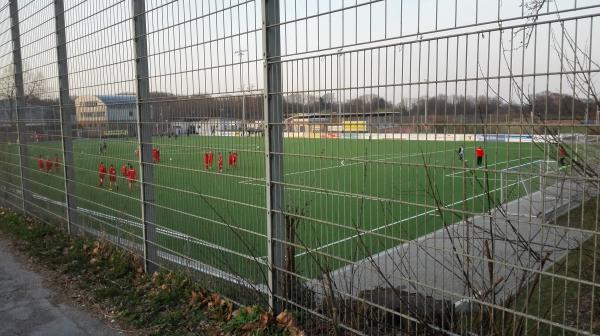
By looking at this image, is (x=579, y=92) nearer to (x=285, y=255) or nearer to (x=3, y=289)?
(x=285, y=255)

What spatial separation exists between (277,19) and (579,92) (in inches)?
81.4

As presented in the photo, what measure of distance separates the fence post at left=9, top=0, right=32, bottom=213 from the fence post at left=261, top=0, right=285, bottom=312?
21.6 feet

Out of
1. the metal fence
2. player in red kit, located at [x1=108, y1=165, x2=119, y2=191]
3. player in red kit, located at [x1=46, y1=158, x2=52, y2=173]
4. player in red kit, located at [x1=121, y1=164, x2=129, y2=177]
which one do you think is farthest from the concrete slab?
player in red kit, located at [x1=46, y1=158, x2=52, y2=173]

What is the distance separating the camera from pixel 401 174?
303 cm

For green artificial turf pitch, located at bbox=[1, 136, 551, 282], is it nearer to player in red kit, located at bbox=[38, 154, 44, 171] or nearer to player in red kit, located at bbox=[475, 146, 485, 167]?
player in red kit, located at bbox=[475, 146, 485, 167]

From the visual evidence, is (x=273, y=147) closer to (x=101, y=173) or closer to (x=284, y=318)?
(x=284, y=318)

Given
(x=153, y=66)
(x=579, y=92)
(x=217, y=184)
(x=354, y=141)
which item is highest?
(x=153, y=66)

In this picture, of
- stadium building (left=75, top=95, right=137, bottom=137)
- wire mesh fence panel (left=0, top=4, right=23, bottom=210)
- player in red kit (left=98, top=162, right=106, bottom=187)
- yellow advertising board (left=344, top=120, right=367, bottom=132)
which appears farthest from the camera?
wire mesh fence panel (left=0, top=4, right=23, bottom=210)

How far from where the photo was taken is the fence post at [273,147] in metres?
3.61

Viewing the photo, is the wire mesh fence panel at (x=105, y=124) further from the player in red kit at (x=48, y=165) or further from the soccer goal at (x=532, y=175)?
the soccer goal at (x=532, y=175)

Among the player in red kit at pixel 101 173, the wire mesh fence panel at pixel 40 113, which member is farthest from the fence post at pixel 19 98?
the player in red kit at pixel 101 173

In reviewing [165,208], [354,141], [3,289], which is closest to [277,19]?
[354,141]

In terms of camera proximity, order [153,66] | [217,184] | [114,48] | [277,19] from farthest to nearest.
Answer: [114,48] → [153,66] → [217,184] → [277,19]

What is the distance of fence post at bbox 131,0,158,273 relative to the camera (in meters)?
5.03
